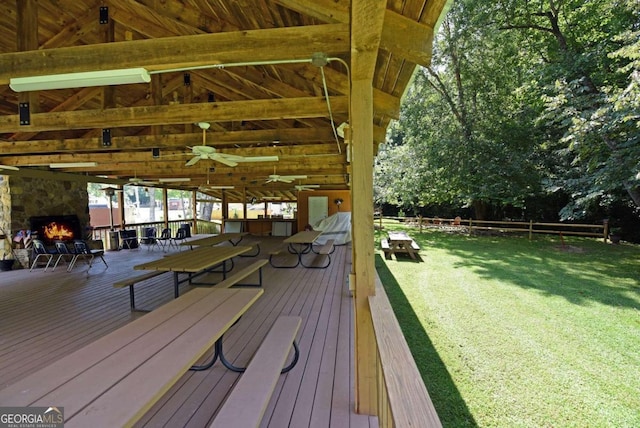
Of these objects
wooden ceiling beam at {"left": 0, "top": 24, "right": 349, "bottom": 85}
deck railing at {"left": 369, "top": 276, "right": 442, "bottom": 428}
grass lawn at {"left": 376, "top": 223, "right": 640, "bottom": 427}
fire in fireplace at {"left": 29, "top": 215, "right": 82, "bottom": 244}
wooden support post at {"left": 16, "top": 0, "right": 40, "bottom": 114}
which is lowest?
grass lawn at {"left": 376, "top": 223, "right": 640, "bottom": 427}

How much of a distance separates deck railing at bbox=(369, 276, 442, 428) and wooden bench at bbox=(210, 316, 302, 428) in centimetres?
74

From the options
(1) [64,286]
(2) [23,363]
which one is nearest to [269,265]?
(1) [64,286]

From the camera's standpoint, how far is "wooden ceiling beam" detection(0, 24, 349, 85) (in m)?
1.93

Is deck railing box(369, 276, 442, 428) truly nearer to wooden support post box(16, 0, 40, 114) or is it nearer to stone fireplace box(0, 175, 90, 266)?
wooden support post box(16, 0, 40, 114)

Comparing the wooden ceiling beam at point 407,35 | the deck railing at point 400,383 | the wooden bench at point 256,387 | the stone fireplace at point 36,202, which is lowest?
the wooden bench at point 256,387

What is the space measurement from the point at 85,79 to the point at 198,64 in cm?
89

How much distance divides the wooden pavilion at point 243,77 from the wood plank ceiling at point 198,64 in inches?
0.4

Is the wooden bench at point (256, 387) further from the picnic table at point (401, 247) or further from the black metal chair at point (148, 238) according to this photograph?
the black metal chair at point (148, 238)

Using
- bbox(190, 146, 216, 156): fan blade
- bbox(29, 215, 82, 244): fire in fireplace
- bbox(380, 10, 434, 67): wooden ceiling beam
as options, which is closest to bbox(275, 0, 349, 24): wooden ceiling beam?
bbox(380, 10, 434, 67): wooden ceiling beam

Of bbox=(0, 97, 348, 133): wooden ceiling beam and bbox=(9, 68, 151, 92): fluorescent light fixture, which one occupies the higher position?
bbox=(0, 97, 348, 133): wooden ceiling beam

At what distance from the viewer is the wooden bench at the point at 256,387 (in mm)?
1422

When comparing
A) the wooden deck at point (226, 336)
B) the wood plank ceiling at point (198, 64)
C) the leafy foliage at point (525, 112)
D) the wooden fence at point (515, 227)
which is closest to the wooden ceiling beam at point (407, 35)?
the wood plank ceiling at point (198, 64)

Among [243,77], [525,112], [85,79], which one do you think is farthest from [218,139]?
[525,112]

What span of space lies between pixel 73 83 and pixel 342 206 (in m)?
10.9
